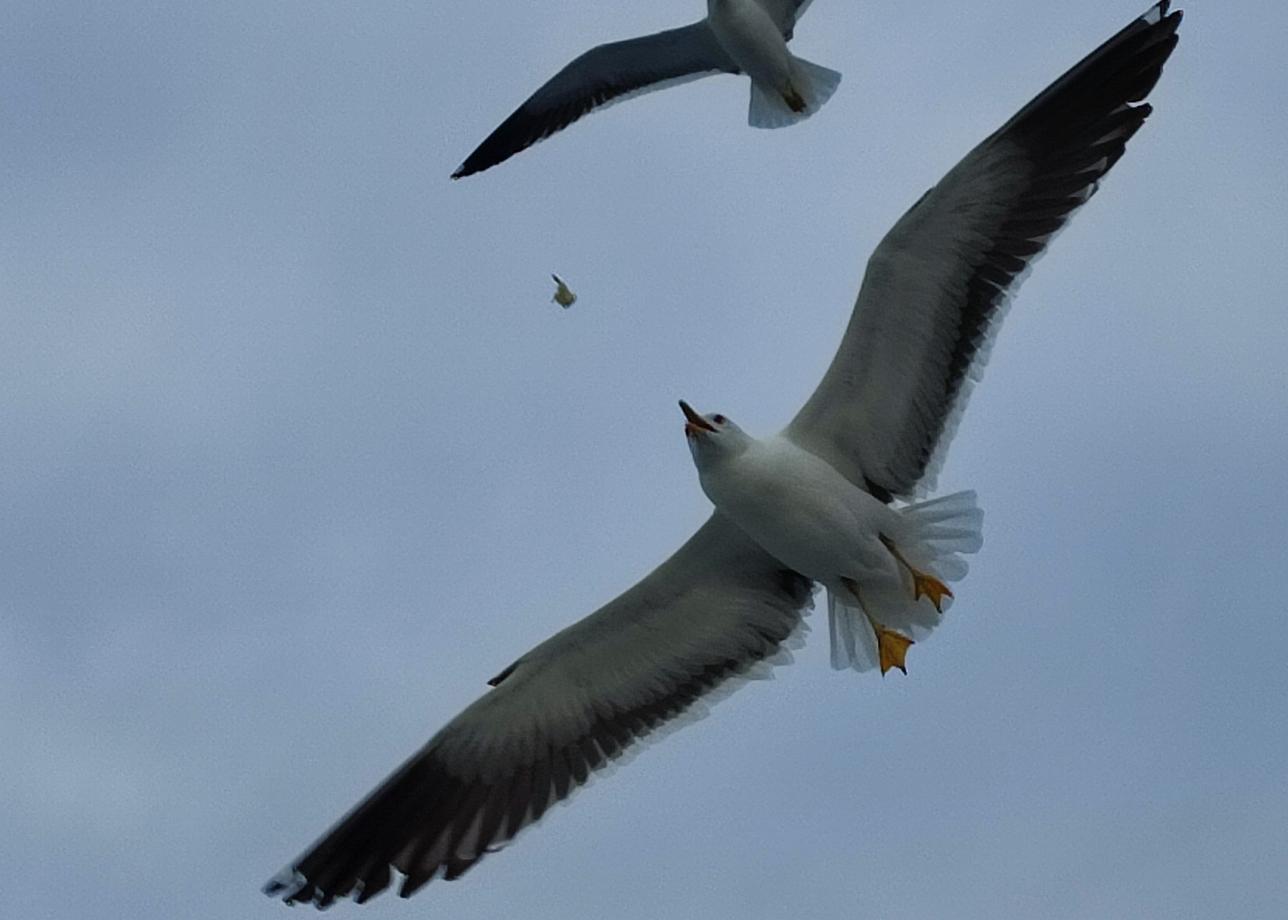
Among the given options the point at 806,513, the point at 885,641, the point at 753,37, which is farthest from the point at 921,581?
the point at 753,37

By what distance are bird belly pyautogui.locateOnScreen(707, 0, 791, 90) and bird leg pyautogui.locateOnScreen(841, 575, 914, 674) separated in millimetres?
5265

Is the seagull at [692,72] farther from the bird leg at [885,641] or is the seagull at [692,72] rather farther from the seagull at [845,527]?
the bird leg at [885,641]

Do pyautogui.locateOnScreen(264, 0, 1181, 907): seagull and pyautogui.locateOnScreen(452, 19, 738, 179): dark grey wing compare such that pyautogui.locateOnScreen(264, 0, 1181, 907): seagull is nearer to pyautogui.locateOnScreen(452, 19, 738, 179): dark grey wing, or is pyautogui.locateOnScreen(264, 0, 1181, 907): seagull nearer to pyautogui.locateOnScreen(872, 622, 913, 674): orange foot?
pyautogui.locateOnScreen(872, 622, 913, 674): orange foot

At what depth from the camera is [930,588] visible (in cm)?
906

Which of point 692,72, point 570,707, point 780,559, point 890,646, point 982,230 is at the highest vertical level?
point 692,72

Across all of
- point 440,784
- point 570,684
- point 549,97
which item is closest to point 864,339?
point 570,684

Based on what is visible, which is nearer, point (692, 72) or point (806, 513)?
point (806, 513)

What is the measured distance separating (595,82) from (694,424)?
6.28m

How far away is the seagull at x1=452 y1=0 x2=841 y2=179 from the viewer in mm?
13609

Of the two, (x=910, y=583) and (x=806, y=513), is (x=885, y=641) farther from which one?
(x=806, y=513)

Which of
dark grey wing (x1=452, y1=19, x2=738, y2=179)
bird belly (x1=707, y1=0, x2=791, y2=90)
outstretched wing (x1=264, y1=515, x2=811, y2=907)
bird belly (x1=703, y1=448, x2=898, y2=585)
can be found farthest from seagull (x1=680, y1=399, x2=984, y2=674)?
dark grey wing (x1=452, y1=19, x2=738, y2=179)

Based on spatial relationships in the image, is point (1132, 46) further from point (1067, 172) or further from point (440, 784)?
point (440, 784)

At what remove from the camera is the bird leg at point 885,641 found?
358 inches

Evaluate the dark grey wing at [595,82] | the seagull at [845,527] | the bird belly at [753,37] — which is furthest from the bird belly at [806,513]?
the dark grey wing at [595,82]
